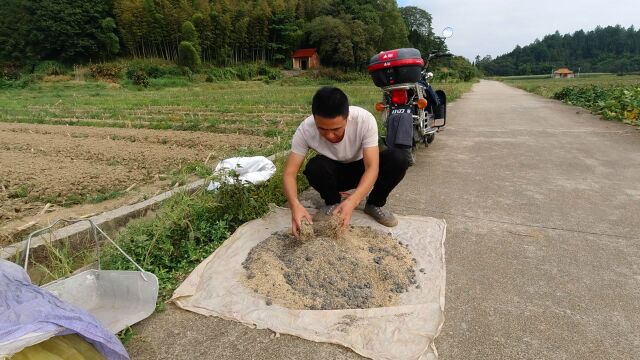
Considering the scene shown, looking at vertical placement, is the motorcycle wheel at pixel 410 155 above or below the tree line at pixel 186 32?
below

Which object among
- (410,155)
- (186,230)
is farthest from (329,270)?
(410,155)

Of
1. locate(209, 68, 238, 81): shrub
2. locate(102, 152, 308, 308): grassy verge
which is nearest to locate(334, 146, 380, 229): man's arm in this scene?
locate(102, 152, 308, 308): grassy verge

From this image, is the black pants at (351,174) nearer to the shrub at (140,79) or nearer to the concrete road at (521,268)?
the concrete road at (521,268)

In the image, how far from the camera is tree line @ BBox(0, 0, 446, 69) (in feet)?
122

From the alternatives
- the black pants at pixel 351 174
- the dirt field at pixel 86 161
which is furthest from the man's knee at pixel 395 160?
the dirt field at pixel 86 161

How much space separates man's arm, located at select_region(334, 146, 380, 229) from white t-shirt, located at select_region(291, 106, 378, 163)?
0.06m

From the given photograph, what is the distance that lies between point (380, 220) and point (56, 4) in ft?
156

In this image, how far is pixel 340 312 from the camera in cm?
190

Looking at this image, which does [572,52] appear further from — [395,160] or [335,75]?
[395,160]

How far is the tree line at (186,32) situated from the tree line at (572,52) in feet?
208

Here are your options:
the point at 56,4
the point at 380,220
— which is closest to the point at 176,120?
the point at 380,220

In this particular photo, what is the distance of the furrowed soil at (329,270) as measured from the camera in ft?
6.67

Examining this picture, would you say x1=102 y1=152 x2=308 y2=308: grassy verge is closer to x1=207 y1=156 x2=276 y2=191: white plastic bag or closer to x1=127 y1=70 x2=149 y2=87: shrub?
x1=207 y1=156 x2=276 y2=191: white plastic bag

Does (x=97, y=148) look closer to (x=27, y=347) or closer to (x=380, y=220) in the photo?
(x=380, y=220)
